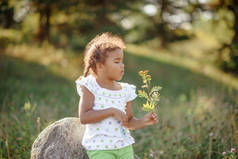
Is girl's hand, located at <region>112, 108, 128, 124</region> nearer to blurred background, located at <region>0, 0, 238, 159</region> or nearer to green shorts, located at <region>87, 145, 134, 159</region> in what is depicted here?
green shorts, located at <region>87, 145, 134, 159</region>

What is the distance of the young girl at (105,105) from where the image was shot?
2.23 m

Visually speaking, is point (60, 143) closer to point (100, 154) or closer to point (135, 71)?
point (100, 154)

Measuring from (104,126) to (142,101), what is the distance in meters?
5.16

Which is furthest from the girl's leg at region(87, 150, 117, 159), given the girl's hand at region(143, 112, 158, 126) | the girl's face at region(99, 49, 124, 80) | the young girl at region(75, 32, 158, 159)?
the girl's face at region(99, 49, 124, 80)

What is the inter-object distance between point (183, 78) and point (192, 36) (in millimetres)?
5253

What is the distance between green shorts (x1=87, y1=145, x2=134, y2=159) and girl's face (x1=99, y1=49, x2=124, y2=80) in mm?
638

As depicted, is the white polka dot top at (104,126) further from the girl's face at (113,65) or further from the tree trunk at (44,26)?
the tree trunk at (44,26)

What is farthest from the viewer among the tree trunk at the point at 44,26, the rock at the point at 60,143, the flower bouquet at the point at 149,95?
the tree trunk at the point at 44,26

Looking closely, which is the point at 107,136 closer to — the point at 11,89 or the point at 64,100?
the point at 64,100

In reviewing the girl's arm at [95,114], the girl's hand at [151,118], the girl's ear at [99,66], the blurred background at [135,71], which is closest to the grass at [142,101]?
the blurred background at [135,71]

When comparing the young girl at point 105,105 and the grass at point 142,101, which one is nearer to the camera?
the young girl at point 105,105

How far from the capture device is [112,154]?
2303mm

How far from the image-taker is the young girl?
223cm

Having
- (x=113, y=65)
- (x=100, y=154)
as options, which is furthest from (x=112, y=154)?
(x=113, y=65)
